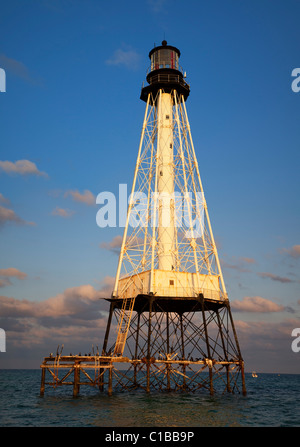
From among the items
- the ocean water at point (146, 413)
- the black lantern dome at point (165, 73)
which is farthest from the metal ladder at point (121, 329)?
the black lantern dome at point (165, 73)

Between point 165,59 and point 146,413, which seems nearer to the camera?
point 146,413

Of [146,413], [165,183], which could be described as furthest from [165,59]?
[146,413]

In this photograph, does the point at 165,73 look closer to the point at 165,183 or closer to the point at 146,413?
the point at 165,183

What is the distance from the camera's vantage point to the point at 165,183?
134ft

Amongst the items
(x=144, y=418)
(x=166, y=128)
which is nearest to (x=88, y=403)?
(x=144, y=418)

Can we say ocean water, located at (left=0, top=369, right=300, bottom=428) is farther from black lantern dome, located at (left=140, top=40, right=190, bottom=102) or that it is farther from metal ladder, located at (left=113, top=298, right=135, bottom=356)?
black lantern dome, located at (left=140, top=40, right=190, bottom=102)

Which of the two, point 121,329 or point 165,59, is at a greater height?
point 165,59

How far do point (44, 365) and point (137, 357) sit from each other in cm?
944

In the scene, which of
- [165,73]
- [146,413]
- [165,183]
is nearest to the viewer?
[146,413]

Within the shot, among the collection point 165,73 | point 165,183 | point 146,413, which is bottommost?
point 146,413

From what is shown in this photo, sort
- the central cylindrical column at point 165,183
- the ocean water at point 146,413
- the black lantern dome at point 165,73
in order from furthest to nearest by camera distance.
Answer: the black lantern dome at point 165,73
the central cylindrical column at point 165,183
the ocean water at point 146,413

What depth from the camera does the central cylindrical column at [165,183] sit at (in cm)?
3897

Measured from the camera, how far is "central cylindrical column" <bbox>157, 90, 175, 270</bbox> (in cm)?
3897

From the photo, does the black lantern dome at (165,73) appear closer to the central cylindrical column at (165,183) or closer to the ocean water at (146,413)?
the central cylindrical column at (165,183)
